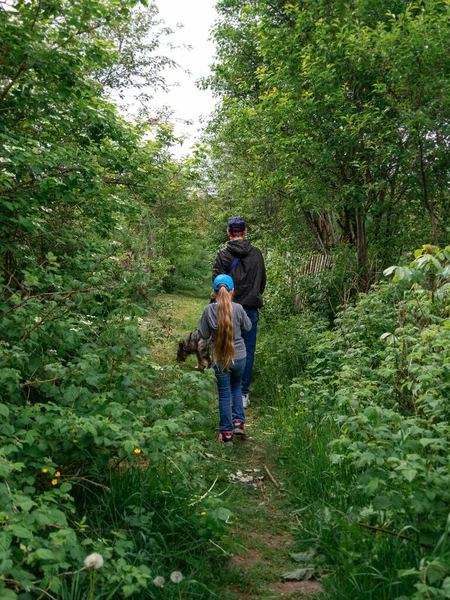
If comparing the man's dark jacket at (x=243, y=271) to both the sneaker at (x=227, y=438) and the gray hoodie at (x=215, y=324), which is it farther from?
the sneaker at (x=227, y=438)

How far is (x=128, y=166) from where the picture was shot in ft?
16.6

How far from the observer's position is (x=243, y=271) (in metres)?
5.69

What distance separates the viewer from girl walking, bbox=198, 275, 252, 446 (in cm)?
443

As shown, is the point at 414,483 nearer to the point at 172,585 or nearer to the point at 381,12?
the point at 172,585

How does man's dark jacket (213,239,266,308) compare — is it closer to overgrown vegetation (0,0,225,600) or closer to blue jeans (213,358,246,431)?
blue jeans (213,358,246,431)

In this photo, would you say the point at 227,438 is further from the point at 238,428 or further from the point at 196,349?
the point at 196,349

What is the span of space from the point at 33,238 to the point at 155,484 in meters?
2.53

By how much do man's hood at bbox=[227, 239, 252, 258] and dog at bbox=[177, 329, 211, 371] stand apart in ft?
5.06

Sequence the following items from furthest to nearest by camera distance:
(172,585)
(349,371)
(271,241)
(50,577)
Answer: (271,241)
(349,371)
(172,585)
(50,577)

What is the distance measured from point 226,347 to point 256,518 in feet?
5.01

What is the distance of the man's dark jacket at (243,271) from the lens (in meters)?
5.62

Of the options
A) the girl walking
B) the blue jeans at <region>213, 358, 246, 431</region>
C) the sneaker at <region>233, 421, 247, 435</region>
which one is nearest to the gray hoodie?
the girl walking

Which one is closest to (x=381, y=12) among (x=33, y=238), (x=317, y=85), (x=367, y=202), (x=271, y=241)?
(x=317, y=85)

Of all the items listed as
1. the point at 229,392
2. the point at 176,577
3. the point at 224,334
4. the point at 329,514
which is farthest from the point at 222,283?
the point at 176,577
